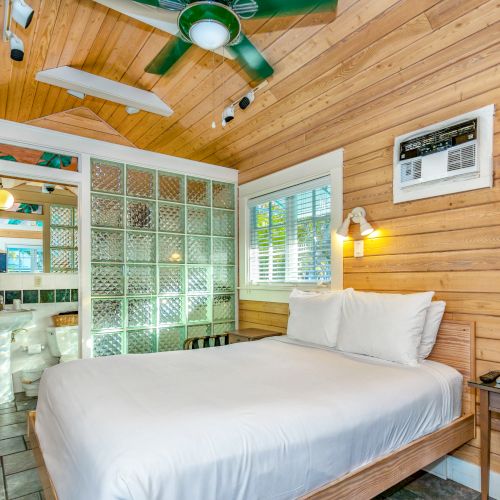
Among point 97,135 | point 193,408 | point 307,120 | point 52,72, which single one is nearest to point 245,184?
point 307,120

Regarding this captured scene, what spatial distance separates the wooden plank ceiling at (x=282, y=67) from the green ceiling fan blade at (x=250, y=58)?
262 millimetres

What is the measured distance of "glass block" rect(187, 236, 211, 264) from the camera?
12.9ft

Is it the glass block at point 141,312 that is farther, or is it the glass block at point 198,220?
the glass block at point 198,220

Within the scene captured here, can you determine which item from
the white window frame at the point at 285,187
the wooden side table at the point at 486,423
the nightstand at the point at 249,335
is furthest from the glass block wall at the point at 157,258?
the wooden side table at the point at 486,423

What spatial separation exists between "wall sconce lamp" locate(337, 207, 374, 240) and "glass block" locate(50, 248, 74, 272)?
3424mm

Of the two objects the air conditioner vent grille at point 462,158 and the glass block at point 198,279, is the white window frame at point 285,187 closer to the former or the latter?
the glass block at point 198,279

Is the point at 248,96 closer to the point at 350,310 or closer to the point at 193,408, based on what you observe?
the point at 350,310

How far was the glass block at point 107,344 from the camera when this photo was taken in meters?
3.36

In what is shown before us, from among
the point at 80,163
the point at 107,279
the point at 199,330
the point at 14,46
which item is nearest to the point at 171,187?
the point at 80,163

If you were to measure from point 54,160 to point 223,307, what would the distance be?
2191 millimetres

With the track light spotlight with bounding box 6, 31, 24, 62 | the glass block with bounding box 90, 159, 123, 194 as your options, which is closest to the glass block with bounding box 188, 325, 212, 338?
→ the glass block with bounding box 90, 159, 123, 194

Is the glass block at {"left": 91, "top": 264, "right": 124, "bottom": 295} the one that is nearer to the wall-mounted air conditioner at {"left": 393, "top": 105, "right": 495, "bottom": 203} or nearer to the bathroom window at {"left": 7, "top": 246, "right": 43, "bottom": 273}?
the bathroom window at {"left": 7, "top": 246, "right": 43, "bottom": 273}

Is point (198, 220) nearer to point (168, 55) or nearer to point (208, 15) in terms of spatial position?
point (168, 55)

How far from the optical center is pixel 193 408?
4.74ft
